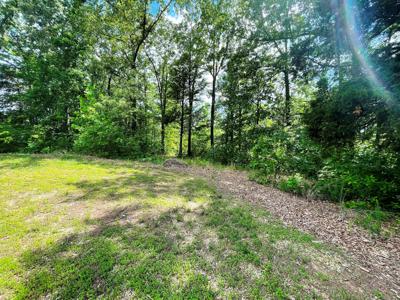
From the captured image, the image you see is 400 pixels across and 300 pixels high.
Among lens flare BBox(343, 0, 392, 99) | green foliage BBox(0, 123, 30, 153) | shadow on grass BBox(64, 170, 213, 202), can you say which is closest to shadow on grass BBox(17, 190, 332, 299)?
shadow on grass BBox(64, 170, 213, 202)

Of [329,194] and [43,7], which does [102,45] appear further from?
[329,194]

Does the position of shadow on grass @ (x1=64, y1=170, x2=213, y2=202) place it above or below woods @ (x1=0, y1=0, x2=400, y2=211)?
below

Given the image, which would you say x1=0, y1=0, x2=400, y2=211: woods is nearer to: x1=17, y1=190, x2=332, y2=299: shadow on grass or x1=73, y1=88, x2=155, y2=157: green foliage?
x1=73, y1=88, x2=155, y2=157: green foliage

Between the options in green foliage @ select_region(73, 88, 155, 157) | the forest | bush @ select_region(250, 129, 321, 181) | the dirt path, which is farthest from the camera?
green foliage @ select_region(73, 88, 155, 157)

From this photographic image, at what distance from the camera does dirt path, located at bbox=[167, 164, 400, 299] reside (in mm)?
1923

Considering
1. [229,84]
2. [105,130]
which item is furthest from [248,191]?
[229,84]

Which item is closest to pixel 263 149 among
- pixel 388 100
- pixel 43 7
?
pixel 388 100

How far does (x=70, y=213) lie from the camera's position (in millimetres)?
2820

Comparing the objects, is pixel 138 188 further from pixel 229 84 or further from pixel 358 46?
pixel 229 84

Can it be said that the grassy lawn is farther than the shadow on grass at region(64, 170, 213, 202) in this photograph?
No

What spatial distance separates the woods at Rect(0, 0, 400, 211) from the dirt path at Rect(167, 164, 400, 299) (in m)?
0.65

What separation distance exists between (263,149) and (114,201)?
4768 mm

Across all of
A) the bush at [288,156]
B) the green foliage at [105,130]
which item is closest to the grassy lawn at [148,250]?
the bush at [288,156]

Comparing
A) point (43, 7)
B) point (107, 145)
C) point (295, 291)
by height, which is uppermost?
point (43, 7)
